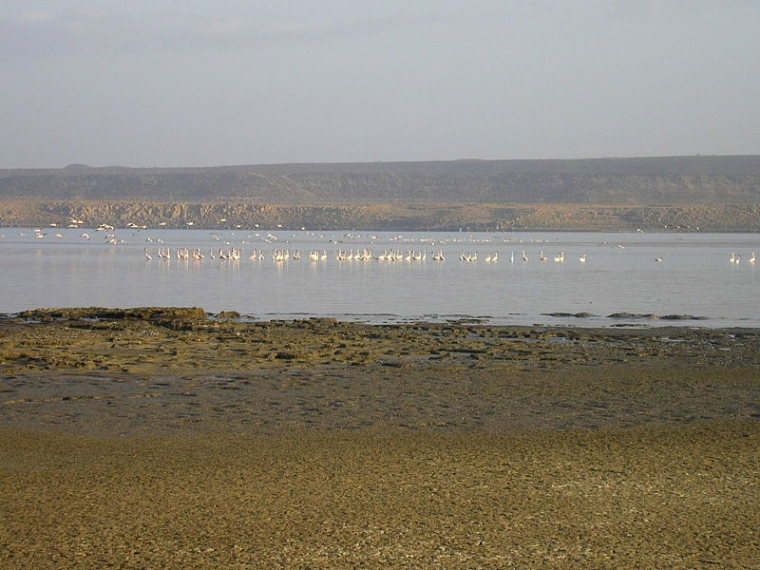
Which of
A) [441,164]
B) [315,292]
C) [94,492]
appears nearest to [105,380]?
[94,492]

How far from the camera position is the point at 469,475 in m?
8.93

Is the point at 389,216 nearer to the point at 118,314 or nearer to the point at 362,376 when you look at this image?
the point at 118,314

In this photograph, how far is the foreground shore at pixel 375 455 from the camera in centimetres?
702

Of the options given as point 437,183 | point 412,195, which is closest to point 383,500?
point 412,195

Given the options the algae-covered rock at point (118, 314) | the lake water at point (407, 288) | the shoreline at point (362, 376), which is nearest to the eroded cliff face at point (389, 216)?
the lake water at point (407, 288)

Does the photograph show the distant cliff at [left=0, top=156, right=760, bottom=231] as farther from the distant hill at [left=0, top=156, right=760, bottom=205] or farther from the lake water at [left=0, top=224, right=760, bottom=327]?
the lake water at [left=0, top=224, right=760, bottom=327]

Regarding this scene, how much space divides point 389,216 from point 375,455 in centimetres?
13235

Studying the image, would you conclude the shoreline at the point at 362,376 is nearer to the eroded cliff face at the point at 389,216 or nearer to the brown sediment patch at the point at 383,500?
the brown sediment patch at the point at 383,500

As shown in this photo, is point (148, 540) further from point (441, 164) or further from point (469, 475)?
point (441, 164)

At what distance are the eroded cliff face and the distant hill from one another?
12.6m

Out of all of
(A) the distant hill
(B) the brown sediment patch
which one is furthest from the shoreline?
(A) the distant hill

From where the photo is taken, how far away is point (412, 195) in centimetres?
17162

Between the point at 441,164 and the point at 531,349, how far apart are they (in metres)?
177

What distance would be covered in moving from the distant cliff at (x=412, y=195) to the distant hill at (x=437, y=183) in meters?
0.15
